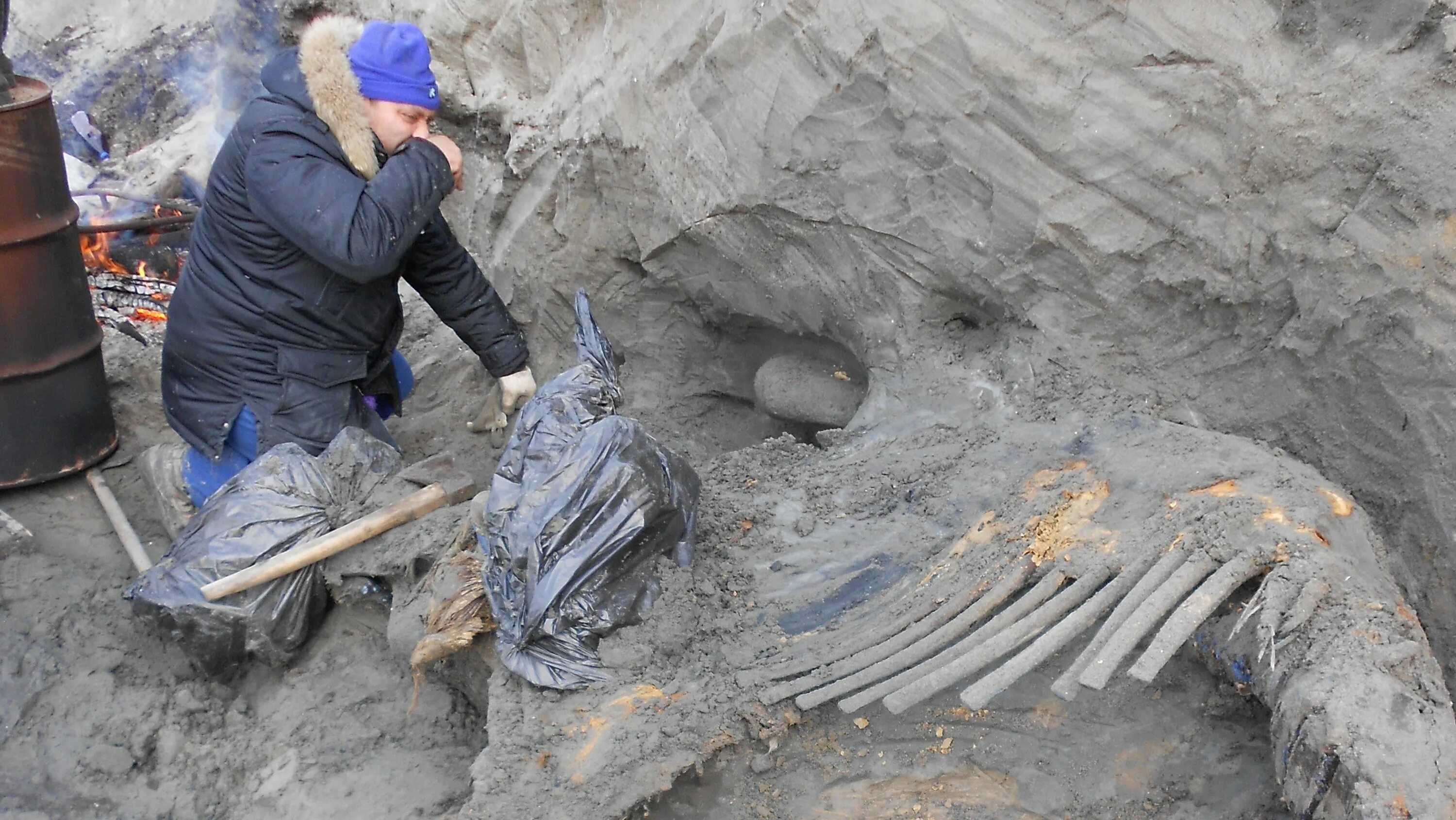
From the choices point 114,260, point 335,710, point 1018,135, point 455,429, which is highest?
point 1018,135

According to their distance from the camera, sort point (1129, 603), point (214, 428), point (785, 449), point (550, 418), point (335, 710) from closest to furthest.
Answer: point (1129, 603)
point (550, 418)
point (335, 710)
point (785, 449)
point (214, 428)

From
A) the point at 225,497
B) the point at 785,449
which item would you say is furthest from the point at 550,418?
the point at 225,497

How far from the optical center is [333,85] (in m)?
2.84

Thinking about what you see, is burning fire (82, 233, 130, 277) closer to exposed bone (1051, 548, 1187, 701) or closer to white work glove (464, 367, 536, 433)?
white work glove (464, 367, 536, 433)

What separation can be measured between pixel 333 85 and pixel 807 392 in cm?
168

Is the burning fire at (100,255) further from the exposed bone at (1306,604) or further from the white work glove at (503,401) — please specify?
the exposed bone at (1306,604)

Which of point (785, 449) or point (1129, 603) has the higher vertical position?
point (1129, 603)

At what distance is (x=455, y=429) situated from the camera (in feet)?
14.0

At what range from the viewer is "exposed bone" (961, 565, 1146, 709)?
1.74 m

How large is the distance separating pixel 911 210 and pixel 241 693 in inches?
87.9

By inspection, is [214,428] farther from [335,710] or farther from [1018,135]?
[1018,135]

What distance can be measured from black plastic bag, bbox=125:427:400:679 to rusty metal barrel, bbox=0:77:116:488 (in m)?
1.13

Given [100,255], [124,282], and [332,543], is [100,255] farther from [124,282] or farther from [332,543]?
[332,543]

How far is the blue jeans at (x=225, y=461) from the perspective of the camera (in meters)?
3.33
